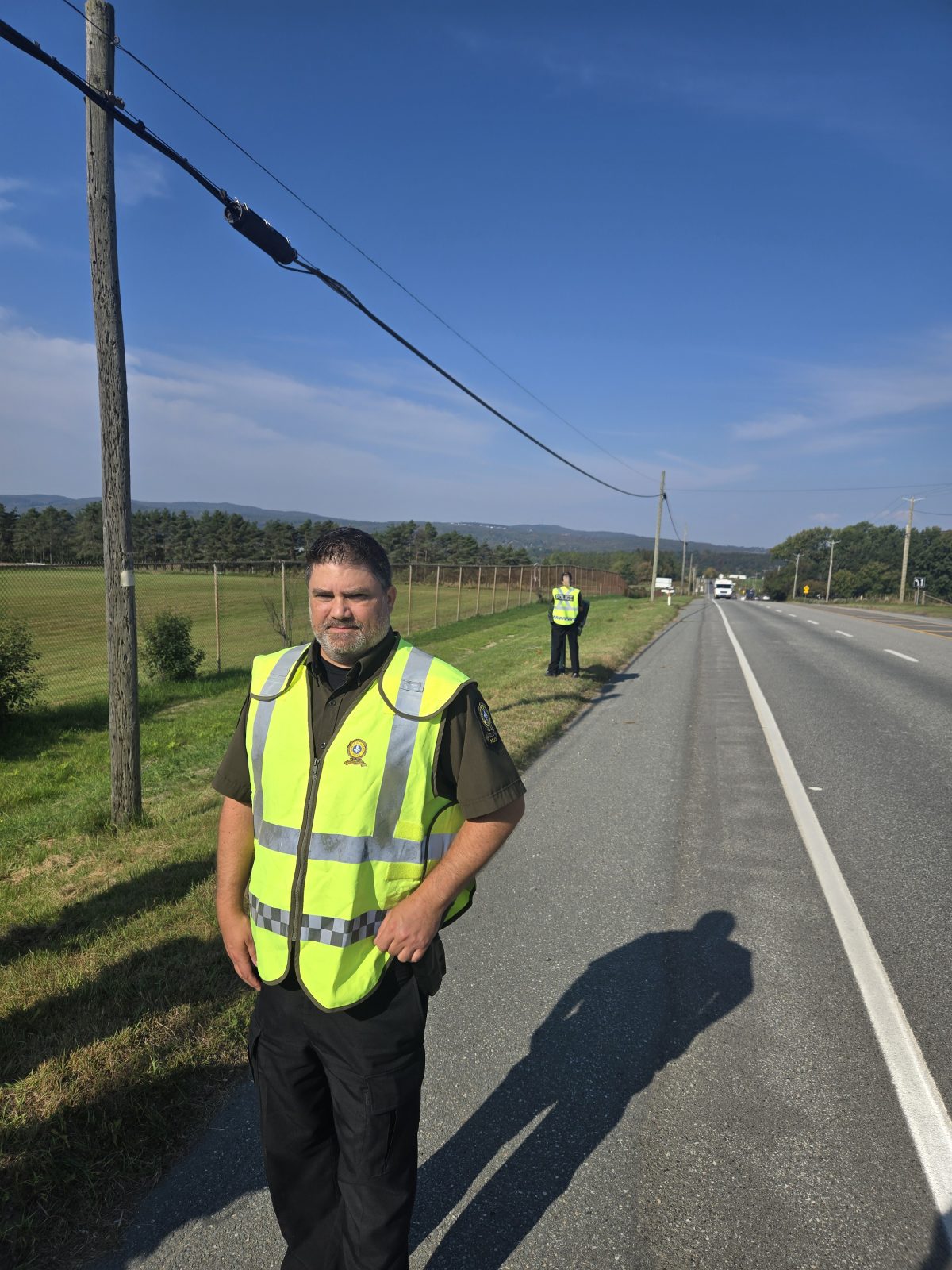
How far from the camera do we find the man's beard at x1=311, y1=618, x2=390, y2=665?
192cm

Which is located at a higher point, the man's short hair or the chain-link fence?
the man's short hair

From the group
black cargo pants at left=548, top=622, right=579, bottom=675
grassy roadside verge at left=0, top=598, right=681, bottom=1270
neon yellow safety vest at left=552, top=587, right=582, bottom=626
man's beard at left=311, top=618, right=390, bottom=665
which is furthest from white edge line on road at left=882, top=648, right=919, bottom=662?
man's beard at left=311, top=618, right=390, bottom=665

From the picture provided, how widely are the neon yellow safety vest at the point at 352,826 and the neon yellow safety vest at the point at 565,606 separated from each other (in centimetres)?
1005

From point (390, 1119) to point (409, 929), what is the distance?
1.46 feet

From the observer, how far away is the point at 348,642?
1.92 m

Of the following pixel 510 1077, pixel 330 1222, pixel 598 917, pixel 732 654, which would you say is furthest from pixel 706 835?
pixel 732 654

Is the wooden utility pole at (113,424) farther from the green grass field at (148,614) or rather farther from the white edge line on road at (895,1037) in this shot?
the white edge line on road at (895,1037)

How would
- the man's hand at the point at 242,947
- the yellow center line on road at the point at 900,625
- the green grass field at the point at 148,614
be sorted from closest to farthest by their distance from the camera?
the man's hand at the point at 242,947 → the green grass field at the point at 148,614 → the yellow center line on road at the point at 900,625

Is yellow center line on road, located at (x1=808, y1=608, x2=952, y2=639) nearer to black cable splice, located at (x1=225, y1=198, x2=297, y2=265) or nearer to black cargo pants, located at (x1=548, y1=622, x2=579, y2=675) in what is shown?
black cargo pants, located at (x1=548, y1=622, x2=579, y2=675)

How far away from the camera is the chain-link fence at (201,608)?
13750 millimetres

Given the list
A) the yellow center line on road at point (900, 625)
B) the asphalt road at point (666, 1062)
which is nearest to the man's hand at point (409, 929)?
the asphalt road at point (666, 1062)

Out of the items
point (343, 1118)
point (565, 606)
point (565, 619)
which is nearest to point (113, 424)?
point (343, 1118)

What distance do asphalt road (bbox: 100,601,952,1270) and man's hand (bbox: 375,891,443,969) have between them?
100 cm

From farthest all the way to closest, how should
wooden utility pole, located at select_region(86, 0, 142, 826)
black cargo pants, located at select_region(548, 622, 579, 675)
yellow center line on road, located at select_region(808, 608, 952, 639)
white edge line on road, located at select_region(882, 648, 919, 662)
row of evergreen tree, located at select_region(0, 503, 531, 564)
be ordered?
row of evergreen tree, located at select_region(0, 503, 531, 564) < yellow center line on road, located at select_region(808, 608, 952, 639) < white edge line on road, located at select_region(882, 648, 919, 662) < black cargo pants, located at select_region(548, 622, 579, 675) < wooden utility pole, located at select_region(86, 0, 142, 826)
